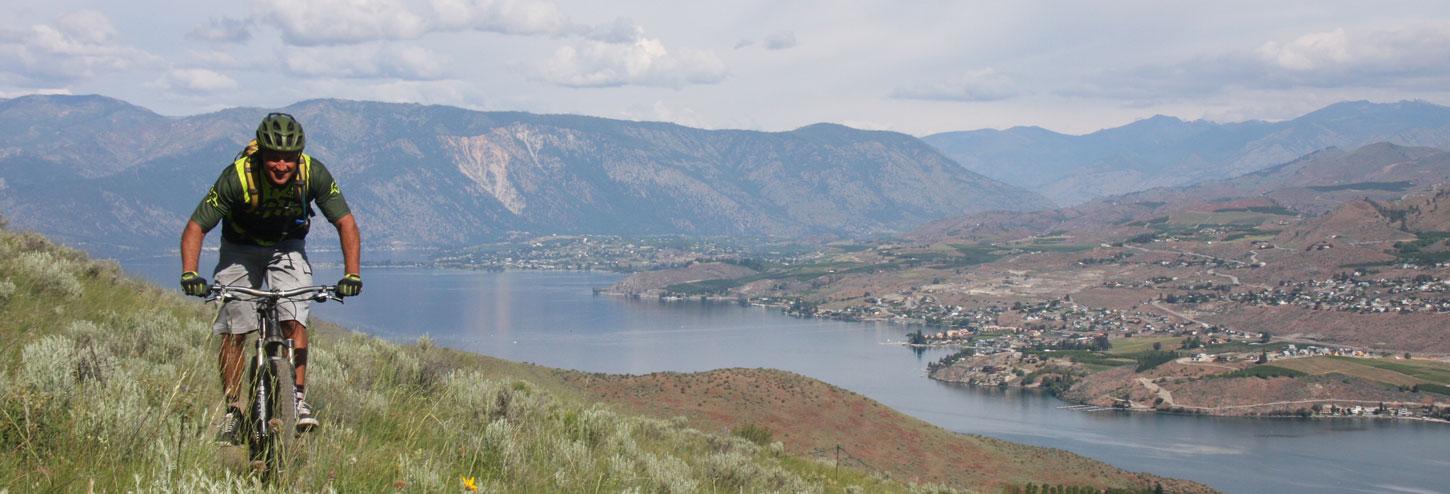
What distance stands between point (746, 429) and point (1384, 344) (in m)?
114

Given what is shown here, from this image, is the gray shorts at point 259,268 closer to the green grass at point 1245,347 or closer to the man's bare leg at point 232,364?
the man's bare leg at point 232,364

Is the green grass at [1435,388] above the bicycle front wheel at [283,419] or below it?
below

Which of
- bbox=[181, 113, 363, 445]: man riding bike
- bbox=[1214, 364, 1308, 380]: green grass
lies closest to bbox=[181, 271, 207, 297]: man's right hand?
bbox=[181, 113, 363, 445]: man riding bike

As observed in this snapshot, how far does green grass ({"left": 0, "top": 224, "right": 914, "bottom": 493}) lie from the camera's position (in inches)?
159

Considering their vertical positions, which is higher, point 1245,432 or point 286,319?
point 286,319

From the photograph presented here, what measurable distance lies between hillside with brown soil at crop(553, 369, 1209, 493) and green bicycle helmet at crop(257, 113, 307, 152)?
94.0ft

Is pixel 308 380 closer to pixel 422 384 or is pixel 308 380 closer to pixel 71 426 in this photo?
pixel 71 426

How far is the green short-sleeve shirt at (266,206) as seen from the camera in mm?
5262

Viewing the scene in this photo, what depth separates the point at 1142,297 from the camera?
14900 centimetres

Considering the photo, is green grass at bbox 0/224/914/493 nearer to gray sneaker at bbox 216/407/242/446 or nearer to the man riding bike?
gray sneaker at bbox 216/407/242/446

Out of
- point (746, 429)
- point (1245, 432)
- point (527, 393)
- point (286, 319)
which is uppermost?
point (286, 319)

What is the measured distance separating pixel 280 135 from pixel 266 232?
679mm

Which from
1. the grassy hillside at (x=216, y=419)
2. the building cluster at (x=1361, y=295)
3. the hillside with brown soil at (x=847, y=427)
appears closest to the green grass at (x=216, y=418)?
the grassy hillside at (x=216, y=419)

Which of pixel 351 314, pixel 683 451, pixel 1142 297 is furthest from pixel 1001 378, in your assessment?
pixel 683 451
